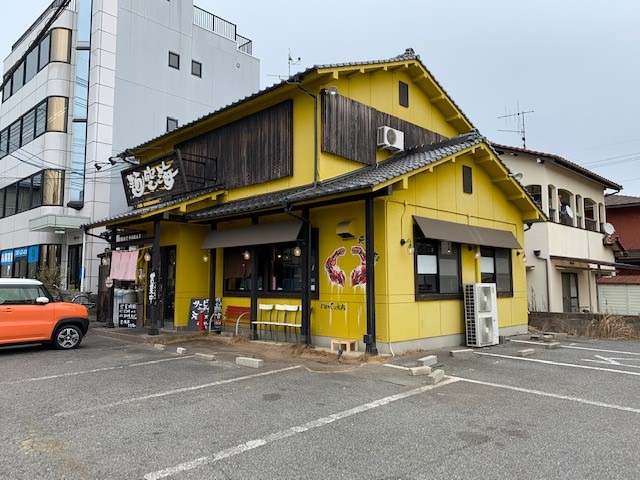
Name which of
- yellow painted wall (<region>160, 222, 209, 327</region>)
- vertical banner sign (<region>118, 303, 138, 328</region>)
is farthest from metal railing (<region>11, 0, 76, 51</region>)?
vertical banner sign (<region>118, 303, 138, 328</region>)

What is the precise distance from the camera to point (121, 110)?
19.1 meters

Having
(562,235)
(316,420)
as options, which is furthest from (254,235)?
(562,235)

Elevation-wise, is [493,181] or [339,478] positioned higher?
[493,181]

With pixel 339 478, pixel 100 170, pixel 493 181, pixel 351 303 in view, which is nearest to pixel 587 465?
pixel 339 478

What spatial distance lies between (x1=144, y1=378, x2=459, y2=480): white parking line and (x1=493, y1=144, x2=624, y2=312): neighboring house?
11.6 meters

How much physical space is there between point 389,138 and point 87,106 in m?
14.7

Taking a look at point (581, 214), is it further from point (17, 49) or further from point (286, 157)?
point (17, 49)

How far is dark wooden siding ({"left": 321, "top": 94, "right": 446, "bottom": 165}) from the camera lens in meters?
9.74

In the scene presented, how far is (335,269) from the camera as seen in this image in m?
9.34

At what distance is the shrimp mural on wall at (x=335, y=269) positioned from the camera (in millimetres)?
9188

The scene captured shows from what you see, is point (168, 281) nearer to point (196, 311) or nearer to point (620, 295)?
point (196, 311)

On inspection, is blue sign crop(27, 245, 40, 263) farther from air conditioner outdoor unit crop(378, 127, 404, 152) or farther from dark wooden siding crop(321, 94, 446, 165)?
air conditioner outdoor unit crop(378, 127, 404, 152)

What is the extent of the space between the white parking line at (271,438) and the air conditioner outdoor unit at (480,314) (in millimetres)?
4289

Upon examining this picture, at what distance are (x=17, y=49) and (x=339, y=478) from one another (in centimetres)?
2981
